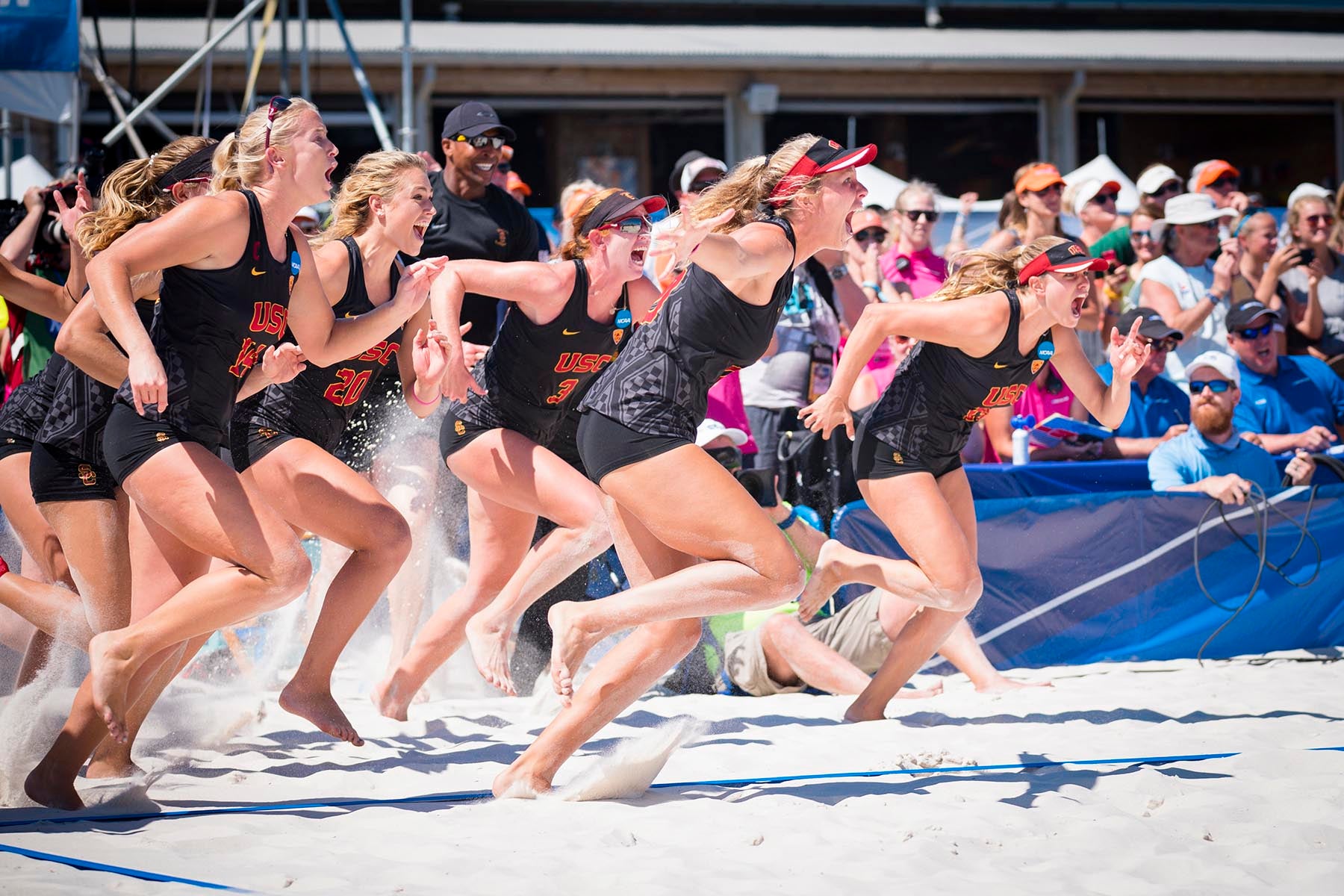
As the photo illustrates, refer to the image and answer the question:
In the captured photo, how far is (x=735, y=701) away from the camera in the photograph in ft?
19.2

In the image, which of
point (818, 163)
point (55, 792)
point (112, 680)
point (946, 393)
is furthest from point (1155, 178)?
point (55, 792)

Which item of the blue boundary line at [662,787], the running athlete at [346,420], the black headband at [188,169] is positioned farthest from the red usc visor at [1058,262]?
the black headband at [188,169]

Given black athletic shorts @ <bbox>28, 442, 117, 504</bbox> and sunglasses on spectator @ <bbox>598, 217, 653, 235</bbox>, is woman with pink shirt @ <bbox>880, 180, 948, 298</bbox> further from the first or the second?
black athletic shorts @ <bbox>28, 442, 117, 504</bbox>

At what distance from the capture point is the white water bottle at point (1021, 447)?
22.9ft

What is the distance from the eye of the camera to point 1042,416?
7.40 metres

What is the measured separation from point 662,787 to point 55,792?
1701 mm

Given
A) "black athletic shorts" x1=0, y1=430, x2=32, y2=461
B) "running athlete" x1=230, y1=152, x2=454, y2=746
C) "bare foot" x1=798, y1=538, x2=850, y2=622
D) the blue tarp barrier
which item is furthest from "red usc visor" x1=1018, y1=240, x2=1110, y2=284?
"black athletic shorts" x1=0, y1=430, x2=32, y2=461

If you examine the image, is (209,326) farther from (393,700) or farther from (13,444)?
(393,700)

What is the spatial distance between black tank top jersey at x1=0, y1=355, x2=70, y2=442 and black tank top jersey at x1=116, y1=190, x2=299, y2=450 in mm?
948

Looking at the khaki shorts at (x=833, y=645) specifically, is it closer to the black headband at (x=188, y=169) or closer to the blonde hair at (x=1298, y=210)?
the black headband at (x=188, y=169)

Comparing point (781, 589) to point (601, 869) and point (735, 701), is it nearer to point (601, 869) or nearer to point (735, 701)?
point (601, 869)

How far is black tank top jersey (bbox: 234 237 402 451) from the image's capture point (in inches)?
189

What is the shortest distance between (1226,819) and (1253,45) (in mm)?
13707

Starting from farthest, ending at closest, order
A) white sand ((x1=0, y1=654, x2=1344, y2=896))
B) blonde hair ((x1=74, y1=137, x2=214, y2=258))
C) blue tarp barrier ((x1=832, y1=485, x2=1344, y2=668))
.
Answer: blue tarp barrier ((x1=832, y1=485, x2=1344, y2=668)) → blonde hair ((x1=74, y1=137, x2=214, y2=258)) → white sand ((x1=0, y1=654, x2=1344, y2=896))
